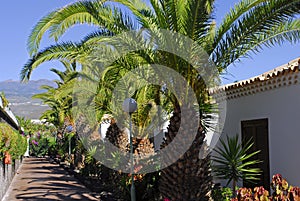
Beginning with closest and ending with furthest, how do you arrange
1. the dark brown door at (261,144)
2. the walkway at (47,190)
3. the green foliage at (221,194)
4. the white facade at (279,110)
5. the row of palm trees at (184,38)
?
the row of palm trees at (184,38) → the white facade at (279,110) → the green foliage at (221,194) → the dark brown door at (261,144) → the walkway at (47,190)

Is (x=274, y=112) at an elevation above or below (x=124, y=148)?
above

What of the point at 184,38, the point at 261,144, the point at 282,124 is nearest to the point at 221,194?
the point at 261,144

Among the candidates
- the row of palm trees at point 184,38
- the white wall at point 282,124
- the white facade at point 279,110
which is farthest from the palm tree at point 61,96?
the white wall at point 282,124

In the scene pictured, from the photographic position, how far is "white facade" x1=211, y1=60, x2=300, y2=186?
8.48 metres

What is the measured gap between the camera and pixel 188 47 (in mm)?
7934

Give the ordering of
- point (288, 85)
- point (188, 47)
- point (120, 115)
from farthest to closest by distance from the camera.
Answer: point (120, 115), point (288, 85), point (188, 47)

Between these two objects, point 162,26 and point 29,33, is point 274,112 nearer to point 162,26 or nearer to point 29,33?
point 162,26

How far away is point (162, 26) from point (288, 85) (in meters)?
3.14

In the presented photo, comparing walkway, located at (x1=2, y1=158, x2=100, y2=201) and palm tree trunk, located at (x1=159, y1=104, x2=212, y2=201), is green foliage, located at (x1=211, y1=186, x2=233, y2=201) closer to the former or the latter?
palm tree trunk, located at (x1=159, y1=104, x2=212, y2=201)

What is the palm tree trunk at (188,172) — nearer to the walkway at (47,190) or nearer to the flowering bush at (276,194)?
the flowering bush at (276,194)

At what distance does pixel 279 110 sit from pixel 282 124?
35cm

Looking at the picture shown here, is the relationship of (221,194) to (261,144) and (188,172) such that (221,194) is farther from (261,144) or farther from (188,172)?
(261,144)

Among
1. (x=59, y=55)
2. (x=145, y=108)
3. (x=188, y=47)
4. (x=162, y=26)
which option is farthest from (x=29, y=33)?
(x=145, y=108)

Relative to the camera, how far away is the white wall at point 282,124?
27.9 ft
